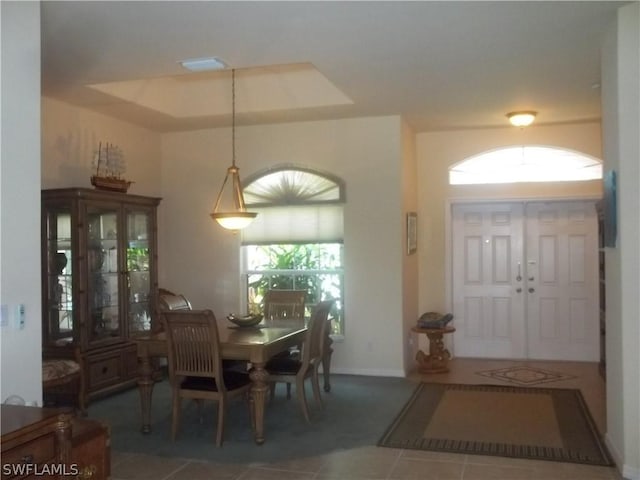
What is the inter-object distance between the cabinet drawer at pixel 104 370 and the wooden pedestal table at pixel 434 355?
3.07m

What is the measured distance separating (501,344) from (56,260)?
4.98 m

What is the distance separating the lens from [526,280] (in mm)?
7324

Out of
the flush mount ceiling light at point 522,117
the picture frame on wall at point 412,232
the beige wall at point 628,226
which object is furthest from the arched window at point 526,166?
the beige wall at point 628,226

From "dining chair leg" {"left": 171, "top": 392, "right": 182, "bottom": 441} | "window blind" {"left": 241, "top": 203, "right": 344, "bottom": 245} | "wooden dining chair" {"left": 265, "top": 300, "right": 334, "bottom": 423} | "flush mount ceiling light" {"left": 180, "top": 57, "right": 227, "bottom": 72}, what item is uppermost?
"flush mount ceiling light" {"left": 180, "top": 57, "right": 227, "bottom": 72}

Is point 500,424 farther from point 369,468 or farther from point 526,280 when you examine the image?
point 526,280

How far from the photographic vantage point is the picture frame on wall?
22.5 feet

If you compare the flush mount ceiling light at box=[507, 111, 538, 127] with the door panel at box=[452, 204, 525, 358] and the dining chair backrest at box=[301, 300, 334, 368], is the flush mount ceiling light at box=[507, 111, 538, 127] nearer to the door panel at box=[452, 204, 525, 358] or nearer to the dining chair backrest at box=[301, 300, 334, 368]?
the door panel at box=[452, 204, 525, 358]

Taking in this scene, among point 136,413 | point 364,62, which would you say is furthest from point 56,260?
point 364,62

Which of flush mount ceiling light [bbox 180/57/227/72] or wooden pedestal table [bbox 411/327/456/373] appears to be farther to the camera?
wooden pedestal table [bbox 411/327/456/373]

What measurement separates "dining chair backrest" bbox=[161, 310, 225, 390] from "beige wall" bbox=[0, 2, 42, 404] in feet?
3.94

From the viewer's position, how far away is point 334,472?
385 cm

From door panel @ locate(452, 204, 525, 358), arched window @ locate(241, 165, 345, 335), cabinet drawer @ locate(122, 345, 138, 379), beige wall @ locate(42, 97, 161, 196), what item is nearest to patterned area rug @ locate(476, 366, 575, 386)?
door panel @ locate(452, 204, 525, 358)

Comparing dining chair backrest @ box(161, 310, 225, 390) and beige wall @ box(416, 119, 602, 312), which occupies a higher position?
beige wall @ box(416, 119, 602, 312)

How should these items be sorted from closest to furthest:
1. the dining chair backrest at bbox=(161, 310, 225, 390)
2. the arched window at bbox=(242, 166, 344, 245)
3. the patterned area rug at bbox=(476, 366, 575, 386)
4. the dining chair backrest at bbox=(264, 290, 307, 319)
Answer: the dining chair backrest at bbox=(161, 310, 225, 390) → the dining chair backrest at bbox=(264, 290, 307, 319) → the patterned area rug at bbox=(476, 366, 575, 386) → the arched window at bbox=(242, 166, 344, 245)
